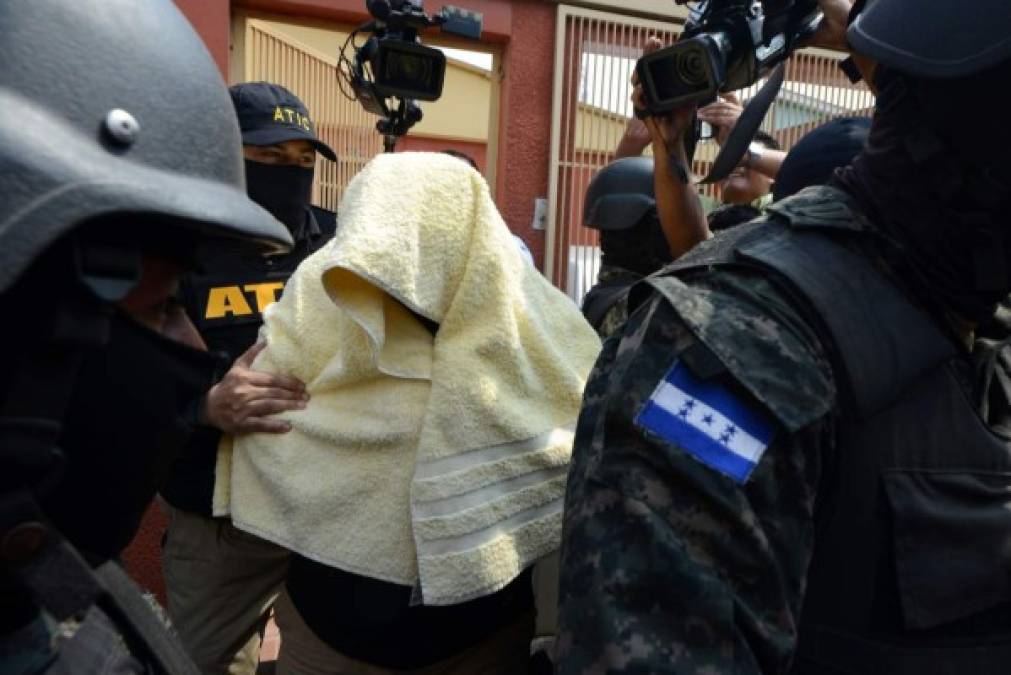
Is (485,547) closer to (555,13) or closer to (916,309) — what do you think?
(916,309)

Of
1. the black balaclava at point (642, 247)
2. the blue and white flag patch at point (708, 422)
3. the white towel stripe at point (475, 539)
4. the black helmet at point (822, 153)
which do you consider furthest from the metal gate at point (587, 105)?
the blue and white flag patch at point (708, 422)

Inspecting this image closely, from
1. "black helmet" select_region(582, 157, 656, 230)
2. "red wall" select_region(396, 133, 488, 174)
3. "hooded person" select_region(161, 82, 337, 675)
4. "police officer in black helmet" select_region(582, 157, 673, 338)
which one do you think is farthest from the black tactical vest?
"red wall" select_region(396, 133, 488, 174)

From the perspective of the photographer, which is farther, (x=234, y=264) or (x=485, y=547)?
(x=234, y=264)

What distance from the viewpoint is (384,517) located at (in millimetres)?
1420

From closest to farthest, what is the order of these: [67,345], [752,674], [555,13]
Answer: [67,345] → [752,674] → [555,13]

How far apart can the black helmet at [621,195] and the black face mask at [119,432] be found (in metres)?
1.99

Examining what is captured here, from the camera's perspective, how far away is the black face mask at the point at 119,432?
82 cm

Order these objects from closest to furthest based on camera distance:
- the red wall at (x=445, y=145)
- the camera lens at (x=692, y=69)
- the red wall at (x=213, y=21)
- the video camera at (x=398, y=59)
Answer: the camera lens at (x=692, y=69), the video camera at (x=398, y=59), the red wall at (x=213, y=21), the red wall at (x=445, y=145)

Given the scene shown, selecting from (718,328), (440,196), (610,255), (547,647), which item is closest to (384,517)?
(547,647)

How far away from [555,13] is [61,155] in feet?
12.2

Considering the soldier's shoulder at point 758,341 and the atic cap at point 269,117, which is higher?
the atic cap at point 269,117

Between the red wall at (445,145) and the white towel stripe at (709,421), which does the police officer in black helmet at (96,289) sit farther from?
the red wall at (445,145)

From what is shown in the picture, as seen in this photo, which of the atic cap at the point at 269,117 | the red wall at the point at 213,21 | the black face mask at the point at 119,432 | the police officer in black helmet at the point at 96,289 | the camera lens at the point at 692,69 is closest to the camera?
the police officer in black helmet at the point at 96,289

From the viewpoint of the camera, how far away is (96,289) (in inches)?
28.4
